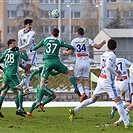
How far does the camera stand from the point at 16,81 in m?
20.8

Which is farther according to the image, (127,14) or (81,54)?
(127,14)

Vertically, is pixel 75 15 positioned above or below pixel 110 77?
above

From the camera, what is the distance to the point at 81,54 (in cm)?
2338

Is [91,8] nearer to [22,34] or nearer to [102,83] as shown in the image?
[22,34]

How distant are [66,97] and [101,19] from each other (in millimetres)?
60532

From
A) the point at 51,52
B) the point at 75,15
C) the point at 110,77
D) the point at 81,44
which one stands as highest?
the point at 75,15

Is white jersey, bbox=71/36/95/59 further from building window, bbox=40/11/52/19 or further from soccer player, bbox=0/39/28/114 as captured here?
building window, bbox=40/11/52/19

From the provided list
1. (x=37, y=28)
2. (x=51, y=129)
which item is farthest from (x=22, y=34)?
(x=37, y=28)

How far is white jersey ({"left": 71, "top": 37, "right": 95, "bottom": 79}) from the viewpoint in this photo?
22922 millimetres

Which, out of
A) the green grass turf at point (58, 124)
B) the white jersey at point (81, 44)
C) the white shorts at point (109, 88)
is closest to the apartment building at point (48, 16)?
the white jersey at point (81, 44)

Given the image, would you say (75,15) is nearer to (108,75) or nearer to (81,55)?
(81,55)

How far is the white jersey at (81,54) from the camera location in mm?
22922

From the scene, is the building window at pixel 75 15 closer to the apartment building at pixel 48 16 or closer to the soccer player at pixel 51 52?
the apartment building at pixel 48 16

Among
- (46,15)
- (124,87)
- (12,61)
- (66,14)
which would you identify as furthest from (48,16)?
(124,87)
